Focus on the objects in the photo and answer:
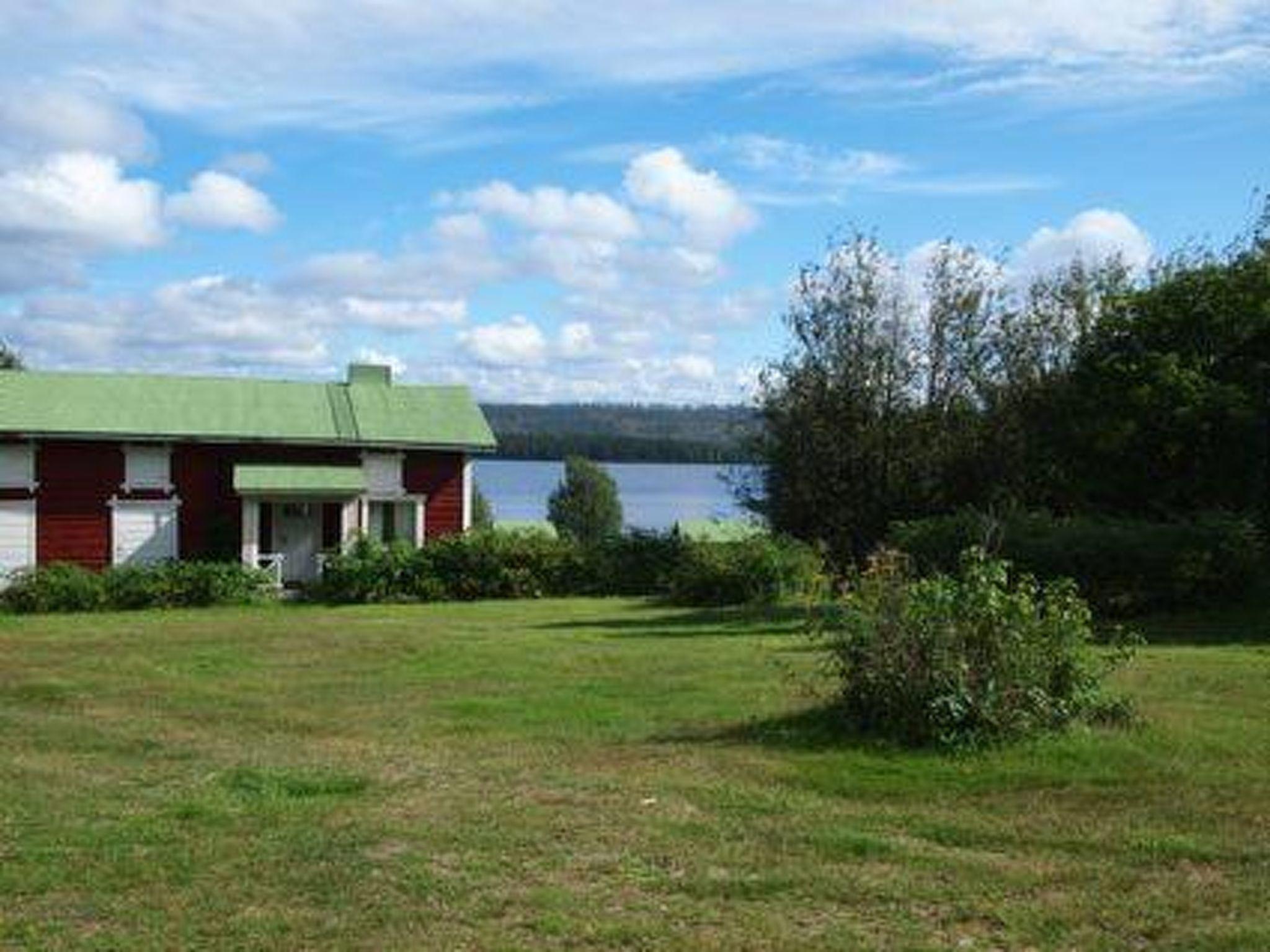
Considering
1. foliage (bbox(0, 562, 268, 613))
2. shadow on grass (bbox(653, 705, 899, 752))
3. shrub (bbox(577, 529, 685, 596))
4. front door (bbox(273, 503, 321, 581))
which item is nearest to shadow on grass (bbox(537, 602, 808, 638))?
shrub (bbox(577, 529, 685, 596))

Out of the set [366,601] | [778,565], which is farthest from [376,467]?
[778,565]

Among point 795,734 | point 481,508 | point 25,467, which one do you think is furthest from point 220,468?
point 795,734

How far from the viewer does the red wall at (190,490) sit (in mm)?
36000

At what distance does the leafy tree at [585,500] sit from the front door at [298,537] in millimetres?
29808

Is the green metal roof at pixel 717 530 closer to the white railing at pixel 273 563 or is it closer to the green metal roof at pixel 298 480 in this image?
the green metal roof at pixel 298 480

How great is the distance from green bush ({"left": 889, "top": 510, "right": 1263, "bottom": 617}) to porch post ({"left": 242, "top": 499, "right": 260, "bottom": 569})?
18.4 metres

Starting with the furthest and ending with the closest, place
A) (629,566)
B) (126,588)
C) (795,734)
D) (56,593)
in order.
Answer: (629,566) → (126,588) → (56,593) → (795,734)

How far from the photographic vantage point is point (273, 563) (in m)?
36.7

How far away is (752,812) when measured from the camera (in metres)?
9.17

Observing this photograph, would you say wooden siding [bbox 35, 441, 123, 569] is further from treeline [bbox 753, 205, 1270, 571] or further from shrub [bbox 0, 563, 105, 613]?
treeline [bbox 753, 205, 1270, 571]

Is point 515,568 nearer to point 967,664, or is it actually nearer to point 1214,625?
point 1214,625

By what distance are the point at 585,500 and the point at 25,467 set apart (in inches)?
1435

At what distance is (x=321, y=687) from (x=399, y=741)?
432cm

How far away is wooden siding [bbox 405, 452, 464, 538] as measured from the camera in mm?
39062
